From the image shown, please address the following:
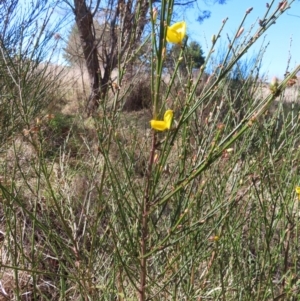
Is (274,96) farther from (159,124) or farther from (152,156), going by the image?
(152,156)

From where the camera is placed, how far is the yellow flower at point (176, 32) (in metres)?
0.87

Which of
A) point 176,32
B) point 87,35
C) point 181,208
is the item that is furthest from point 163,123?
point 87,35

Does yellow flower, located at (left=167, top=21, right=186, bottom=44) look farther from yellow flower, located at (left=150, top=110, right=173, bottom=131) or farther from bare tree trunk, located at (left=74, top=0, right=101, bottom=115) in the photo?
bare tree trunk, located at (left=74, top=0, right=101, bottom=115)

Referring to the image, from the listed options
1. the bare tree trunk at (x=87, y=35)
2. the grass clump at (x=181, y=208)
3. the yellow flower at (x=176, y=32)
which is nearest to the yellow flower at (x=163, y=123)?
the grass clump at (x=181, y=208)

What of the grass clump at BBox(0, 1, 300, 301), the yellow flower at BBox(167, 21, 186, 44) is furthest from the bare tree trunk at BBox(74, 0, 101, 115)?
the yellow flower at BBox(167, 21, 186, 44)

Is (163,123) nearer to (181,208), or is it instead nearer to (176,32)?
(176,32)

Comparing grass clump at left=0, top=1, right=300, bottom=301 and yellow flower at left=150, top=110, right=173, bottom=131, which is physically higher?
yellow flower at left=150, top=110, right=173, bottom=131

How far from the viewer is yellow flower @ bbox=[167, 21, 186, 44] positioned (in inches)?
34.4

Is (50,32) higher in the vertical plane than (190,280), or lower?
higher

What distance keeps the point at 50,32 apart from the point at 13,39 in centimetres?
35

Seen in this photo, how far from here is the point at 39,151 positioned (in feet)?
4.18

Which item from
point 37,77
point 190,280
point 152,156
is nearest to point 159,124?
point 152,156

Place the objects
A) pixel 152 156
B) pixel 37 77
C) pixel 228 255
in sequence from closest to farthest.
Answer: pixel 152 156 → pixel 228 255 → pixel 37 77

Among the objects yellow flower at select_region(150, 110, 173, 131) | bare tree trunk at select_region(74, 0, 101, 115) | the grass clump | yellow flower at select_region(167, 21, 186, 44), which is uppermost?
bare tree trunk at select_region(74, 0, 101, 115)
